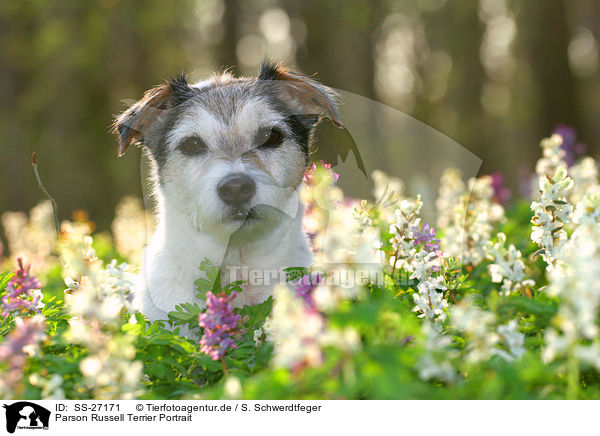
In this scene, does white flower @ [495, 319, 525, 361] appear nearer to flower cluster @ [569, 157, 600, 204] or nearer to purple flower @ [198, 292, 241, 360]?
purple flower @ [198, 292, 241, 360]

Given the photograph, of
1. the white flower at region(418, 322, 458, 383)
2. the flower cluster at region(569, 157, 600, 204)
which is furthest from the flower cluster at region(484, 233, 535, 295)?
the flower cluster at region(569, 157, 600, 204)

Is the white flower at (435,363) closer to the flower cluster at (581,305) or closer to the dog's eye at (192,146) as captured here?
the flower cluster at (581,305)

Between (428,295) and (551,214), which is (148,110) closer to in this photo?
(428,295)

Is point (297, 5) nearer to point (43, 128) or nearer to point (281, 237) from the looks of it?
point (43, 128)

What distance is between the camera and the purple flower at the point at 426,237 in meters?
3.84

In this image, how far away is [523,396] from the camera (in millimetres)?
2236

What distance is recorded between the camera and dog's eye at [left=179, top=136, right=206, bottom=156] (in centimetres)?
504

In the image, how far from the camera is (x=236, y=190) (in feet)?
14.3

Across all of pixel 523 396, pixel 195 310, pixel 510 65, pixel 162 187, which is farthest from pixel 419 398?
pixel 510 65

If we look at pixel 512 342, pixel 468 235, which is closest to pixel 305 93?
pixel 468 235

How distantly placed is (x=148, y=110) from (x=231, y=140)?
2.88 feet

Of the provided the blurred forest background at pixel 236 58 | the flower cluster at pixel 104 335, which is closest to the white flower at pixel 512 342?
Result: the flower cluster at pixel 104 335
